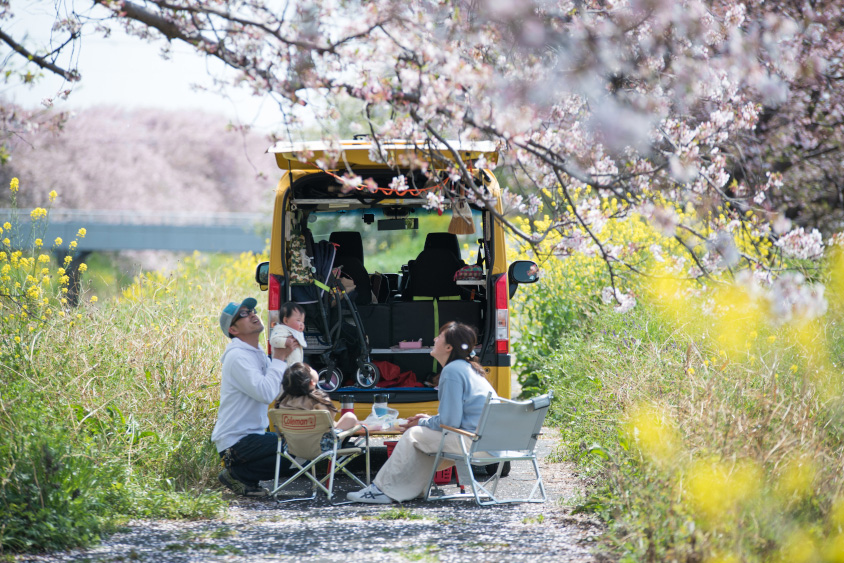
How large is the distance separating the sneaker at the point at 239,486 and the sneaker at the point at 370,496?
0.60m

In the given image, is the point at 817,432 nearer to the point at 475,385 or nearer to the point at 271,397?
the point at 475,385

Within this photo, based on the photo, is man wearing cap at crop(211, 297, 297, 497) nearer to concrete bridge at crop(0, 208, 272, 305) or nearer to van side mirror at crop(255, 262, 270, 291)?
van side mirror at crop(255, 262, 270, 291)

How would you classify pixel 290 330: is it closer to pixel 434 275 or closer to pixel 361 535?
pixel 434 275

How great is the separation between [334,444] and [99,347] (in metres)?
2.23

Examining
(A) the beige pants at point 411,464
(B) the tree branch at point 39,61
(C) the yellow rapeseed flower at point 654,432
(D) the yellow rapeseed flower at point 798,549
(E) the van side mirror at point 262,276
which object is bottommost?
(A) the beige pants at point 411,464

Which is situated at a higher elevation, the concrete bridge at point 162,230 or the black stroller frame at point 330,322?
the concrete bridge at point 162,230

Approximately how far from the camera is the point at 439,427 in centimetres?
571

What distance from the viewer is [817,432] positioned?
445 centimetres

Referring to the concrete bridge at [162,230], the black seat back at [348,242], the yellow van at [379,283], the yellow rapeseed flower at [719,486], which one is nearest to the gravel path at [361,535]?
the yellow rapeseed flower at [719,486]

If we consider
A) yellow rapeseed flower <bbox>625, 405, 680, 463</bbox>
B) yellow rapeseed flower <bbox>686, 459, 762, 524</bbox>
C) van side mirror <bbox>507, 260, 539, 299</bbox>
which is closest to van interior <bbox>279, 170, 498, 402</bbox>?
van side mirror <bbox>507, 260, 539, 299</bbox>

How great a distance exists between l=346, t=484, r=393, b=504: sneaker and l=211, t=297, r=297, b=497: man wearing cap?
575mm

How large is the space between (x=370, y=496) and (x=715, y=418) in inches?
92.5

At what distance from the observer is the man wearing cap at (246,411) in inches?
225

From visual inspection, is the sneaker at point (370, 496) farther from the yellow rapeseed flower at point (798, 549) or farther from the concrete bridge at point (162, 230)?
the concrete bridge at point (162, 230)
